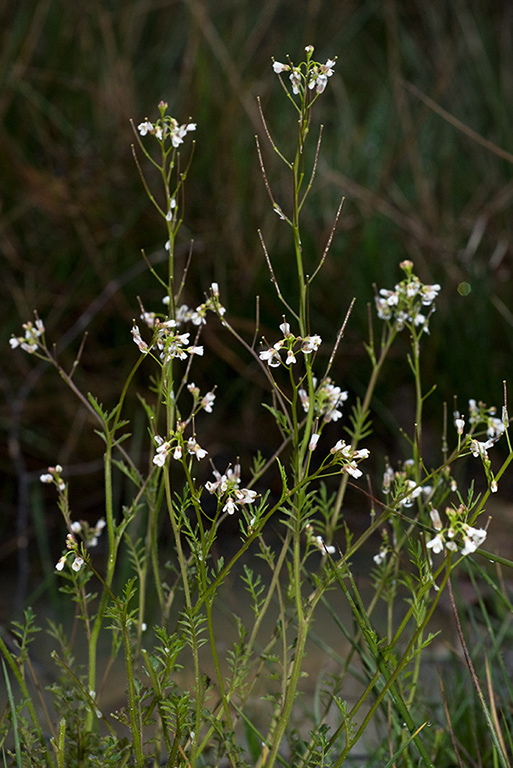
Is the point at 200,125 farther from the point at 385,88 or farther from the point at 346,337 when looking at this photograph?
the point at 385,88

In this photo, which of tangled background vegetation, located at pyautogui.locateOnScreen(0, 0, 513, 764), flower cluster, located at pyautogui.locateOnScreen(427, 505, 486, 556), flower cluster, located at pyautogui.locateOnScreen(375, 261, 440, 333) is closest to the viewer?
flower cluster, located at pyautogui.locateOnScreen(427, 505, 486, 556)

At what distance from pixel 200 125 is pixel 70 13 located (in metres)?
0.69

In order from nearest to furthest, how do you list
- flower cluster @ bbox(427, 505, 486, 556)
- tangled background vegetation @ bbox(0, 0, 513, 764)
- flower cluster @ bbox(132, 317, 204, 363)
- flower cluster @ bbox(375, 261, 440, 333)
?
flower cluster @ bbox(427, 505, 486, 556) → flower cluster @ bbox(132, 317, 204, 363) → flower cluster @ bbox(375, 261, 440, 333) → tangled background vegetation @ bbox(0, 0, 513, 764)

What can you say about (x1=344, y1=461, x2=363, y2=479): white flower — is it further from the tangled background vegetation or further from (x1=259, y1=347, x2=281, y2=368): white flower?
the tangled background vegetation

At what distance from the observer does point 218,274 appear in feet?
6.59

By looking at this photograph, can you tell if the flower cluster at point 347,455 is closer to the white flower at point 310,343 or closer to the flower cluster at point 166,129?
the white flower at point 310,343

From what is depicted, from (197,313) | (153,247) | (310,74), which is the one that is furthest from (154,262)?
(310,74)

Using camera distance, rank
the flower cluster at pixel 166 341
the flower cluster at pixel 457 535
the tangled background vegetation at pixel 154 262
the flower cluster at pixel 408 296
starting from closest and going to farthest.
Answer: the flower cluster at pixel 457 535 → the flower cluster at pixel 166 341 → the flower cluster at pixel 408 296 → the tangled background vegetation at pixel 154 262

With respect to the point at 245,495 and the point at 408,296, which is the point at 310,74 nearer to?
the point at 408,296

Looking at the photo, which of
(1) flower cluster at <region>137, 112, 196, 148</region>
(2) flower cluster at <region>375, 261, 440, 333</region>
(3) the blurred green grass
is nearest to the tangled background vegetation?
(3) the blurred green grass

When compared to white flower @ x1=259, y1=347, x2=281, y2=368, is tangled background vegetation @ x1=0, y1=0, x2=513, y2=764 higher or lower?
higher

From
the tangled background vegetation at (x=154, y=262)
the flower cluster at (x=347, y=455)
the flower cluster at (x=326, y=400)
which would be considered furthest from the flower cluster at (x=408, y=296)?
the tangled background vegetation at (x=154, y=262)

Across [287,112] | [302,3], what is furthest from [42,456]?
[302,3]

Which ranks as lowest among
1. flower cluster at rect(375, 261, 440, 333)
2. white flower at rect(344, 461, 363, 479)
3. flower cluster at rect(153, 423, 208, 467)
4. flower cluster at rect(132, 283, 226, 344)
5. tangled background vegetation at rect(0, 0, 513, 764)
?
flower cluster at rect(153, 423, 208, 467)
